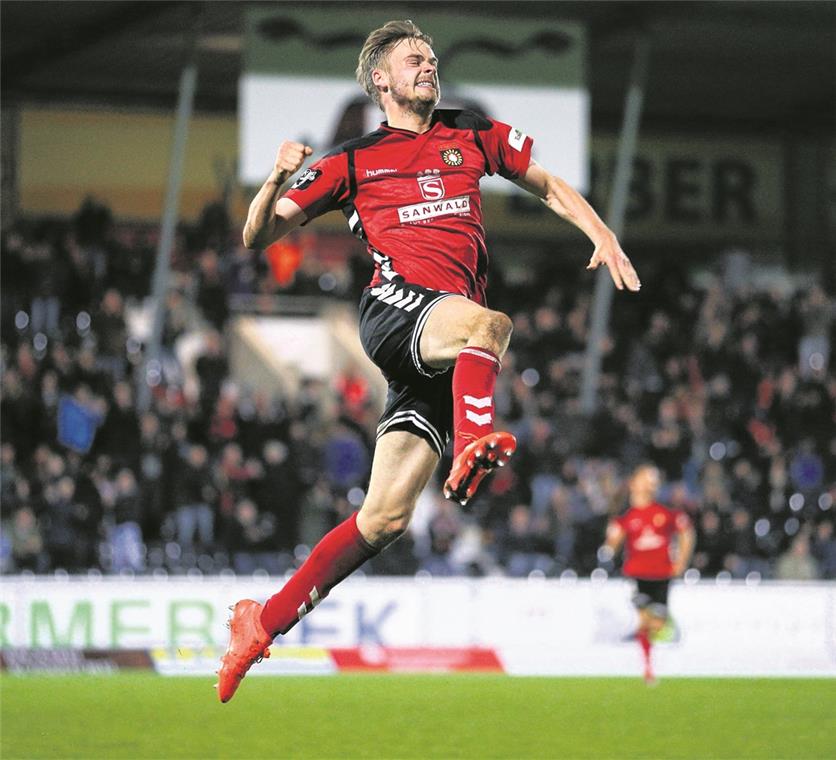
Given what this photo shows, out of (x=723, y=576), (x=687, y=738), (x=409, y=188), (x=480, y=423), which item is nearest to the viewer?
(x=480, y=423)

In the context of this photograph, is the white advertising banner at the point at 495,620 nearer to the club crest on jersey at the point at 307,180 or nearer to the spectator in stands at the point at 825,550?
the spectator in stands at the point at 825,550

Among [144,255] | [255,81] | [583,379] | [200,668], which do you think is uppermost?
[255,81]

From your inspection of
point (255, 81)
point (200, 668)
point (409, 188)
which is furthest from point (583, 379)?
point (409, 188)

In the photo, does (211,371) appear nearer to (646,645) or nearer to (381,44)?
(646,645)

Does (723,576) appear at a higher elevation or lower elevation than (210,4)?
lower

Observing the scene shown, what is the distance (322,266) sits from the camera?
2605 centimetres

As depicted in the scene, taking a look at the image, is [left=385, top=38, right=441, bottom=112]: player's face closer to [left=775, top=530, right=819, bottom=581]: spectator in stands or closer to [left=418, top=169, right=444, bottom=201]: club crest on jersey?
[left=418, top=169, right=444, bottom=201]: club crest on jersey

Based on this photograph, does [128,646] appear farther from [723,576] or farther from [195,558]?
[723,576]

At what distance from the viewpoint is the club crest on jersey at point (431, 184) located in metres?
6.77

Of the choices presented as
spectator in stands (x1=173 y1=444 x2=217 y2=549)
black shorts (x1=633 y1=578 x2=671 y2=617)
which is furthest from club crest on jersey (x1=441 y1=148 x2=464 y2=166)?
spectator in stands (x1=173 y1=444 x2=217 y2=549)

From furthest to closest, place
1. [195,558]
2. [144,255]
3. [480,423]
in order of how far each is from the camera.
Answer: [144,255] < [195,558] < [480,423]

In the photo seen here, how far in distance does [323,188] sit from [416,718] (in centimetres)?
549

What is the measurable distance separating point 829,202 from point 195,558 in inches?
689

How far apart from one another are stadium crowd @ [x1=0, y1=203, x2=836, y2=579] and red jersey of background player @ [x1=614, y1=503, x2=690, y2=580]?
112 inches
